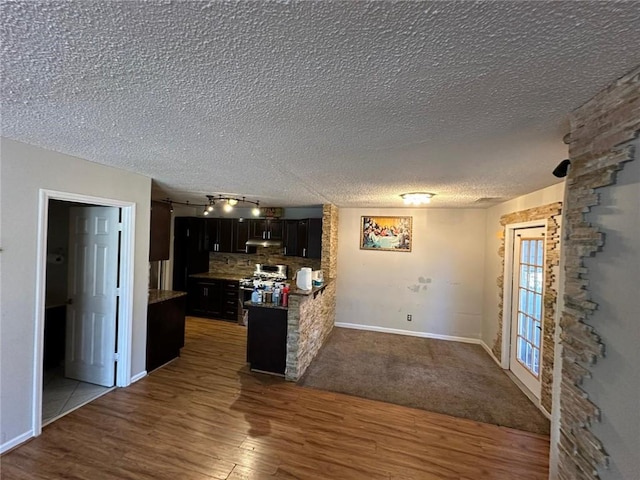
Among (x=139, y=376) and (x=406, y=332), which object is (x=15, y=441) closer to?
(x=139, y=376)

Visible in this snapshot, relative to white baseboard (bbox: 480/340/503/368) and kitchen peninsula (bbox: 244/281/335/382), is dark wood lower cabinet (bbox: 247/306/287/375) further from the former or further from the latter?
white baseboard (bbox: 480/340/503/368)

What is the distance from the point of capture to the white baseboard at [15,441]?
2.09m

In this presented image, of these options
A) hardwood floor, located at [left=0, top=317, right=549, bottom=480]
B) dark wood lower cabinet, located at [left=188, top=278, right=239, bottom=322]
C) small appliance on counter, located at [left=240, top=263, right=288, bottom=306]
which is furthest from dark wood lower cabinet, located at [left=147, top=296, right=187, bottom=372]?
dark wood lower cabinet, located at [left=188, top=278, right=239, bottom=322]

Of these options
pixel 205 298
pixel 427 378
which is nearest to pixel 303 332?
pixel 427 378

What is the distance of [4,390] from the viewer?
6.86 ft

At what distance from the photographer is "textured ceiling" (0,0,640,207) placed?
837 mm

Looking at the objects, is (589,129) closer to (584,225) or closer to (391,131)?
(584,225)

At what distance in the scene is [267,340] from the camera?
367cm

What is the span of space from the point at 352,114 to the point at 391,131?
0.34m

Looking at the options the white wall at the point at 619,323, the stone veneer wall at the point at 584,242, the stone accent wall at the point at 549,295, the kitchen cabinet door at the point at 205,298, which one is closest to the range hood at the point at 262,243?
the kitchen cabinet door at the point at 205,298

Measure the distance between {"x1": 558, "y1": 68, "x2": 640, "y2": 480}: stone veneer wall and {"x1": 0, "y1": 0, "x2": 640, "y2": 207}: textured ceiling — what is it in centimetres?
11

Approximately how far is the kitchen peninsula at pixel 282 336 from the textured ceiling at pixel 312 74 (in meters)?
2.12

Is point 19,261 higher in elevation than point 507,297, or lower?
higher

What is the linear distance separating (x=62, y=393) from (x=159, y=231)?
79.3 inches
